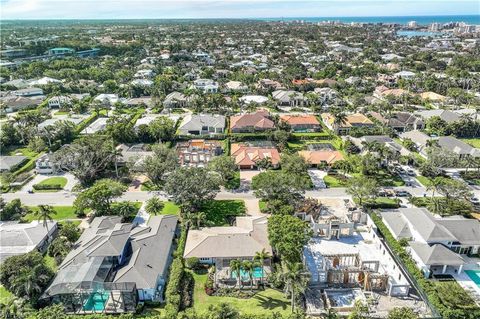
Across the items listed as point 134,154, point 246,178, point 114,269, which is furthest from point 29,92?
point 114,269

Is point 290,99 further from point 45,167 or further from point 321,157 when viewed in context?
point 45,167

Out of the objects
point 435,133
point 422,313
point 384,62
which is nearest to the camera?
point 422,313

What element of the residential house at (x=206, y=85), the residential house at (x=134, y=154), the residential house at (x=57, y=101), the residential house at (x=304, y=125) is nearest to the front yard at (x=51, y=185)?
the residential house at (x=134, y=154)

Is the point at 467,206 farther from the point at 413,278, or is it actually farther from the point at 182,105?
the point at 182,105

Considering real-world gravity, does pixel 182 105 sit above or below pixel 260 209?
above

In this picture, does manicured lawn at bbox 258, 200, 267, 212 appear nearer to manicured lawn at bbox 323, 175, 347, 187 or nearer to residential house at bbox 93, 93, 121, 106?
manicured lawn at bbox 323, 175, 347, 187

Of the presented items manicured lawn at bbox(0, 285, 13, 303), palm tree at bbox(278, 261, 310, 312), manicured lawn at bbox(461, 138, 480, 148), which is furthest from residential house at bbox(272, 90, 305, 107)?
manicured lawn at bbox(0, 285, 13, 303)

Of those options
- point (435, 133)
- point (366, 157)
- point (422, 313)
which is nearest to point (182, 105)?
point (366, 157)
